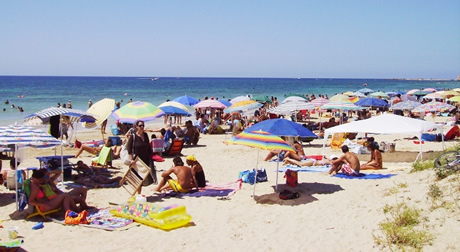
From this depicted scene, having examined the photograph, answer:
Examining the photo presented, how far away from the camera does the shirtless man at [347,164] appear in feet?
32.8

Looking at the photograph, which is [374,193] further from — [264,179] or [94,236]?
[94,236]

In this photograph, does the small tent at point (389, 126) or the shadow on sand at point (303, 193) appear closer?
A: the shadow on sand at point (303, 193)

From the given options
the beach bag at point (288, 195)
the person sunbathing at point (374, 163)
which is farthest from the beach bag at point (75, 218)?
the person sunbathing at point (374, 163)

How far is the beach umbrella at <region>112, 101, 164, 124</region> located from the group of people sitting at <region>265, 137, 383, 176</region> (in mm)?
3300

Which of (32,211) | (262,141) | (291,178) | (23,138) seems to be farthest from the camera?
(291,178)

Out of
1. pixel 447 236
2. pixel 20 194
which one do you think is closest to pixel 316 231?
pixel 447 236

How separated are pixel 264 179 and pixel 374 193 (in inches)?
95.4

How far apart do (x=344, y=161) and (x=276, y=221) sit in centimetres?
381

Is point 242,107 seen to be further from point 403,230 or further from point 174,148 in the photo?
point 403,230

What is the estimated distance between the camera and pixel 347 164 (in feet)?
33.6

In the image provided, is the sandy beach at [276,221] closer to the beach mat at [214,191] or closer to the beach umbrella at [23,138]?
the beach mat at [214,191]

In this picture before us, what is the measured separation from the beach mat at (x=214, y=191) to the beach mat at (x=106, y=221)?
1.42 m

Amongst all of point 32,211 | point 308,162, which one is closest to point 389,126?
point 308,162

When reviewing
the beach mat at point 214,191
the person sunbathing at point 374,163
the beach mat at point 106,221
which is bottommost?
the beach mat at point 106,221
